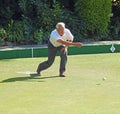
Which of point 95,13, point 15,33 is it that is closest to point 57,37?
point 15,33

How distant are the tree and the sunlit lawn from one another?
404cm

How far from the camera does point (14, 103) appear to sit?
8.62m

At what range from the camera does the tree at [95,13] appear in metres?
17.9

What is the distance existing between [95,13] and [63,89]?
8360mm

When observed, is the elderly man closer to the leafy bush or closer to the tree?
the leafy bush

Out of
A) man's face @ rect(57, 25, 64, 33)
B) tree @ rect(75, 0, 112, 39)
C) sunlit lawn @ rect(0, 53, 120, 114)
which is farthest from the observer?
tree @ rect(75, 0, 112, 39)

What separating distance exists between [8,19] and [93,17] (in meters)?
2.87

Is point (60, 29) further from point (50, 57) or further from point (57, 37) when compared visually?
point (50, 57)

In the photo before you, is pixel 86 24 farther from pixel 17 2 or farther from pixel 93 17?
pixel 17 2

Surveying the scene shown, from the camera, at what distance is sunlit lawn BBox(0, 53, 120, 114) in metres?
8.19

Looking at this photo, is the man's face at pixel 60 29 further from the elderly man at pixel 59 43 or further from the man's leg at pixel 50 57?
the man's leg at pixel 50 57

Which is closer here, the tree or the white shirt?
the white shirt

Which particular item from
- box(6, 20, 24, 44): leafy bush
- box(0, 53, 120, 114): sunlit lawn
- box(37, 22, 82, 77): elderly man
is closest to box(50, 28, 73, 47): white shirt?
box(37, 22, 82, 77): elderly man

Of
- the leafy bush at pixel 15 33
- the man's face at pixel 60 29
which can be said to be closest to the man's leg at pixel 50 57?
the man's face at pixel 60 29
